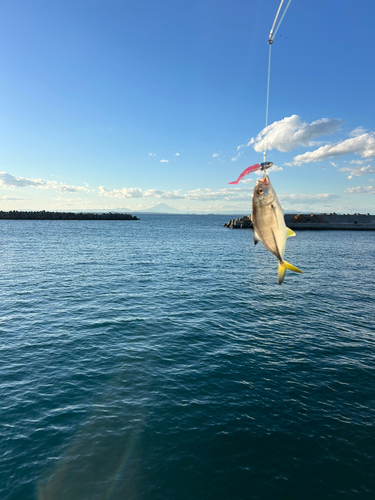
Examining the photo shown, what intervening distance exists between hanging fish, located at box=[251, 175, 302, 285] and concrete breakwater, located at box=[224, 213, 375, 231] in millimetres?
120478

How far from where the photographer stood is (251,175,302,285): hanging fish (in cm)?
480

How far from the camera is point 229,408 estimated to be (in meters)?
13.9

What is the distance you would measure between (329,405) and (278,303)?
1544 centimetres

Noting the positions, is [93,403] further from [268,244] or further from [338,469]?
[268,244]

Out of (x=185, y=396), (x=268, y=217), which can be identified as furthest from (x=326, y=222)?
(x=268, y=217)

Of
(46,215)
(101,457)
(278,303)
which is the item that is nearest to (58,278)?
(278,303)

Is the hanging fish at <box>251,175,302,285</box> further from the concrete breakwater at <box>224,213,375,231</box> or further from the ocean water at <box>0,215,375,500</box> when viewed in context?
the concrete breakwater at <box>224,213,375,231</box>

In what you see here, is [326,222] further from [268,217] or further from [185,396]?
[268,217]

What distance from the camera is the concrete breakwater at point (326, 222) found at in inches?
5002

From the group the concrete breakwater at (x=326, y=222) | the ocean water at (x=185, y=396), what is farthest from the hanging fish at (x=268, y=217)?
the concrete breakwater at (x=326, y=222)

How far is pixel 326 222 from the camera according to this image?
134 m

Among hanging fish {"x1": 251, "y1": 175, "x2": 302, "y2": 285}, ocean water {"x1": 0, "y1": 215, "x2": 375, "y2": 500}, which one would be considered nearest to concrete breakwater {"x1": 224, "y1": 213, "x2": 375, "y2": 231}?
ocean water {"x1": 0, "y1": 215, "x2": 375, "y2": 500}

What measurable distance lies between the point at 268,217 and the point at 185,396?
40.9 feet

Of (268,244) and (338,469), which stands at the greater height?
(268,244)
